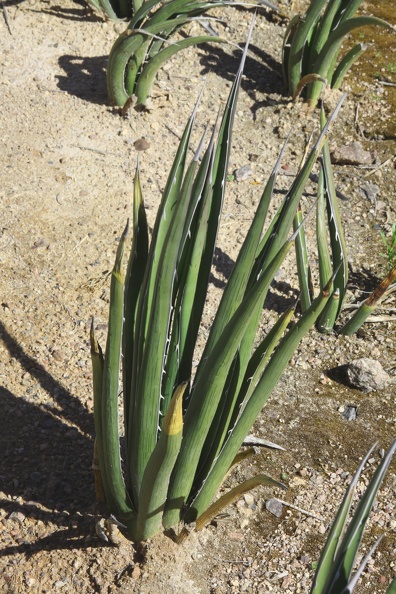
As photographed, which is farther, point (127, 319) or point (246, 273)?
point (127, 319)

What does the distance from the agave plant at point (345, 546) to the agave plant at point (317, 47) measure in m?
2.15

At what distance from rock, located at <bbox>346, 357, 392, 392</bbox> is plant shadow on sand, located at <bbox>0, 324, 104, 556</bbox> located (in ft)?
2.83

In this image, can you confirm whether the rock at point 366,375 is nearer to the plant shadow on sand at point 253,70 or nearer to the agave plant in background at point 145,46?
the agave plant in background at point 145,46

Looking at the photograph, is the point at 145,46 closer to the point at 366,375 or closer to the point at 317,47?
the point at 317,47

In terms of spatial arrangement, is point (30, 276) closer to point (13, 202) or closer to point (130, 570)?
point (13, 202)

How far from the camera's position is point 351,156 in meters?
3.37

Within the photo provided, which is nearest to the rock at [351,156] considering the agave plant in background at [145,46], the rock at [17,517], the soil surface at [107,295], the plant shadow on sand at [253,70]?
the soil surface at [107,295]

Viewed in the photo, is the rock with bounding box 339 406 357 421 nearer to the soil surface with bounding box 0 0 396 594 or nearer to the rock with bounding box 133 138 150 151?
the soil surface with bounding box 0 0 396 594

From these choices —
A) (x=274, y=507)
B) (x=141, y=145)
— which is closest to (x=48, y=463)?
(x=274, y=507)

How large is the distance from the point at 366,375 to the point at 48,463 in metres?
1.05

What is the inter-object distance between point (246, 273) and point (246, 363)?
0.93 feet

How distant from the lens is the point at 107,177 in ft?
10.3

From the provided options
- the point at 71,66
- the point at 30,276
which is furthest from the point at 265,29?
the point at 30,276

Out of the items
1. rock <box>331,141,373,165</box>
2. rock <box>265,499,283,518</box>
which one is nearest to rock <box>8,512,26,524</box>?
rock <box>265,499,283,518</box>
